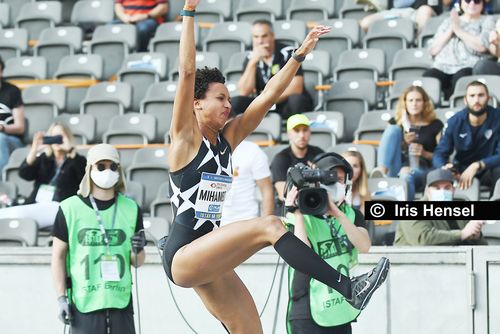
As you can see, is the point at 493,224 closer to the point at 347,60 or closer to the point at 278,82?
the point at 278,82

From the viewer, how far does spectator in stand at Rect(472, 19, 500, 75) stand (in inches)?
470

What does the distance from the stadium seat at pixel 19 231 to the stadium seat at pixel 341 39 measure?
4.73 metres

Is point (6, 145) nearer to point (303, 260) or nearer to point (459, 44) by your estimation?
point (459, 44)

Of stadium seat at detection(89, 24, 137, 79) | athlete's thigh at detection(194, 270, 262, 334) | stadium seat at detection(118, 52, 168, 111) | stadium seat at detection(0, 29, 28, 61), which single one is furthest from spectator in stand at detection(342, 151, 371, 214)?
stadium seat at detection(0, 29, 28, 61)

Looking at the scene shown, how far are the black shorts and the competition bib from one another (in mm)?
95

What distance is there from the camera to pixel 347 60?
13141mm

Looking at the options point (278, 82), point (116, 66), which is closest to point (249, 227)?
point (278, 82)

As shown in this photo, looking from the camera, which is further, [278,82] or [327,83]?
[327,83]

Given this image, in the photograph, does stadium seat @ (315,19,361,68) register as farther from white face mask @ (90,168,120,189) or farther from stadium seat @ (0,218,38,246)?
white face mask @ (90,168,120,189)

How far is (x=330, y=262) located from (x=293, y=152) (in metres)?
3.35

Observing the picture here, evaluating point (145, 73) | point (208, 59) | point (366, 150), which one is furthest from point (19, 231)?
point (145, 73)

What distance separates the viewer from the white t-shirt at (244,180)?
9844 millimetres

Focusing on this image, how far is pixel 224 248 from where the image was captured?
6188mm

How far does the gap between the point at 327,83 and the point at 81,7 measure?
4.23 meters
